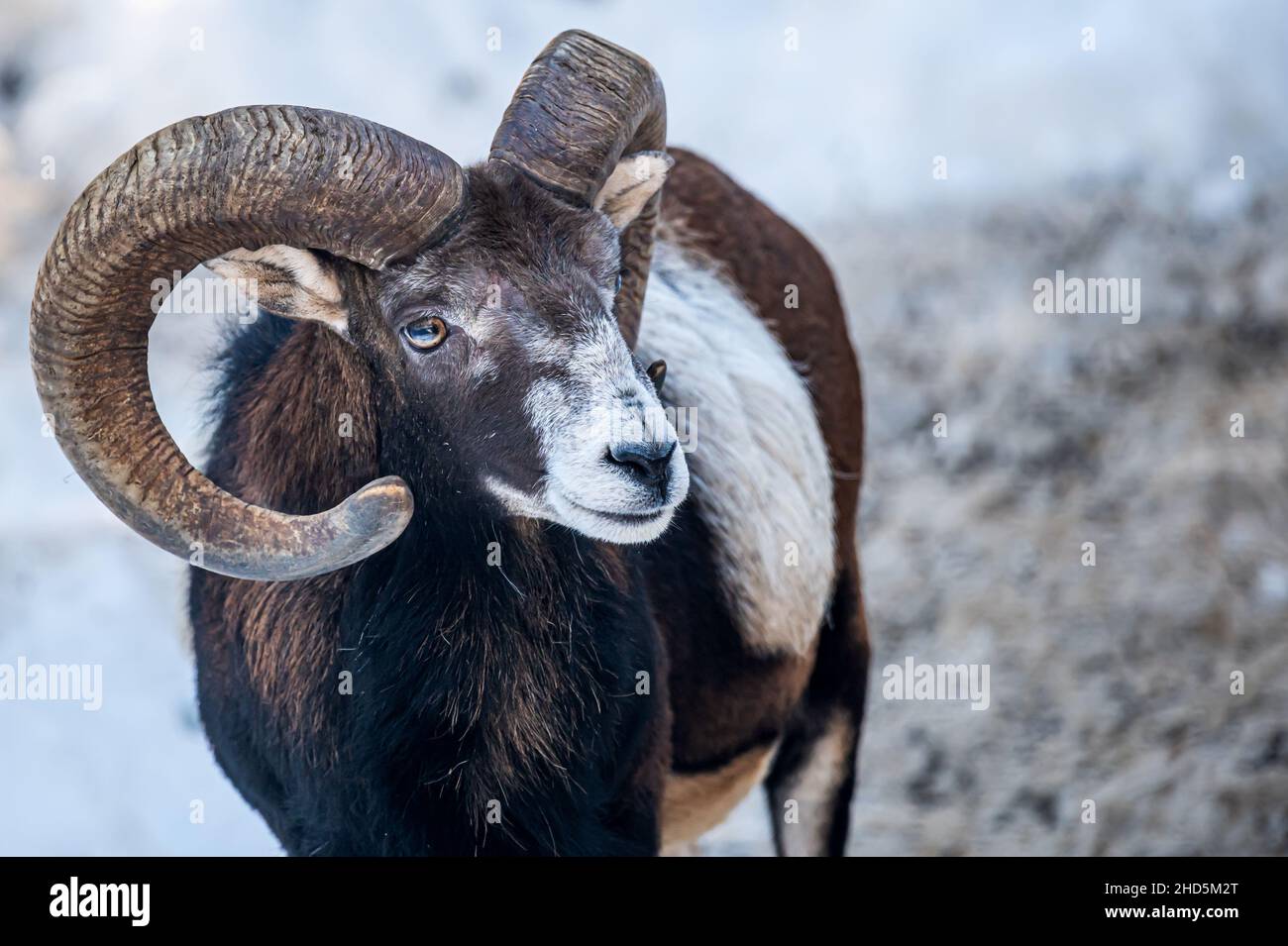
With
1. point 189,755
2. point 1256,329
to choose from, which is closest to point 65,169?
point 189,755

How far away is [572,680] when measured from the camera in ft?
12.7

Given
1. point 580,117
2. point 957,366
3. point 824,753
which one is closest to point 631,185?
point 580,117

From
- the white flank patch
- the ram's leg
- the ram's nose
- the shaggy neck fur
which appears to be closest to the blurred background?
the ram's leg

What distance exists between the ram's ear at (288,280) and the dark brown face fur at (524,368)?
0.19 feet

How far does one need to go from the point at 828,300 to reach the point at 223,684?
9.90ft

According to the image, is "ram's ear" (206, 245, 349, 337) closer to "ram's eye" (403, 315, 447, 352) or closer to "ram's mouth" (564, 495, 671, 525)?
"ram's eye" (403, 315, 447, 352)

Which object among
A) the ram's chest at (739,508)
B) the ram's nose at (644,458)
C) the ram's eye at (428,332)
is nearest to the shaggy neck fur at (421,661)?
the ram's eye at (428,332)

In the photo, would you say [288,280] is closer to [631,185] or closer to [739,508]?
[631,185]

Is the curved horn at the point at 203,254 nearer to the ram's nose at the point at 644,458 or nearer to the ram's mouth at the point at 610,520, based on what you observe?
the ram's mouth at the point at 610,520

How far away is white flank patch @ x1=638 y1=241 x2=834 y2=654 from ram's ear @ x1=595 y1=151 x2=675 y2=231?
0.72 m

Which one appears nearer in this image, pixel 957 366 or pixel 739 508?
pixel 739 508

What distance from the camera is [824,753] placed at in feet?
18.7

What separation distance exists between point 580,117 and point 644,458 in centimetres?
110
